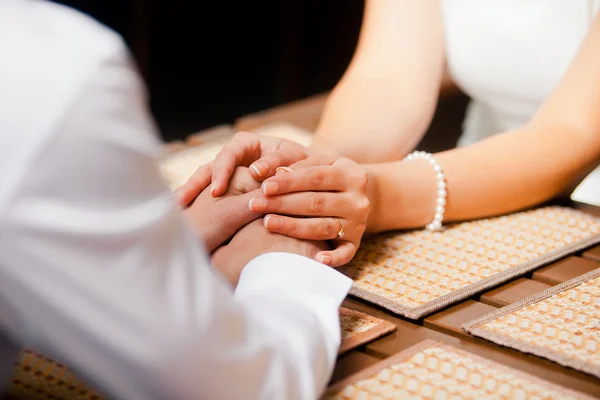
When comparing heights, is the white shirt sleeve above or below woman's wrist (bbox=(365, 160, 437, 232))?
above

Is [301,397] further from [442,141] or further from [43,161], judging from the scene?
[442,141]

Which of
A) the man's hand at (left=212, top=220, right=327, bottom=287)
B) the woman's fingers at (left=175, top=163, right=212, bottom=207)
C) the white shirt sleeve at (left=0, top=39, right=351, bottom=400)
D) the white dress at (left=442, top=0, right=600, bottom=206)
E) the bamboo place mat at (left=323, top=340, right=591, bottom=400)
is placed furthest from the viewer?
the white dress at (left=442, top=0, right=600, bottom=206)

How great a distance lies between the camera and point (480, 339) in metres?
0.79

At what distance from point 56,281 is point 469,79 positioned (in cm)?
115

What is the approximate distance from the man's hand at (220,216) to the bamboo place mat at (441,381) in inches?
9.9

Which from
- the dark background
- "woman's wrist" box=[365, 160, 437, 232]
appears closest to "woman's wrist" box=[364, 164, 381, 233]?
"woman's wrist" box=[365, 160, 437, 232]

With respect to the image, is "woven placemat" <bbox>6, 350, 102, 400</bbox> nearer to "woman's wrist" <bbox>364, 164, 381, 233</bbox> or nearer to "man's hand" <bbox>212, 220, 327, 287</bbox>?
"man's hand" <bbox>212, 220, 327, 287</bbox>

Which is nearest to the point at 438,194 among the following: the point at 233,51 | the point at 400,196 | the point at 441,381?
the point at 400,196

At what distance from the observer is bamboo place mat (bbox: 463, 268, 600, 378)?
0.75m

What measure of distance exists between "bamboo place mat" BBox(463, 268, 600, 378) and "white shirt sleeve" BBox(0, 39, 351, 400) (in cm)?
29

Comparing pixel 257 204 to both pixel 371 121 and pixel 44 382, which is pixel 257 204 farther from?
pixel 371 121

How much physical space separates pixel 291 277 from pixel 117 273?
0.26 metres

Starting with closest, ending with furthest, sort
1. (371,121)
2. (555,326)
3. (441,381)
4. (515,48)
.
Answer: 1. (441,381)
2. (555,326)
3. (371,121)
4. (515,48)

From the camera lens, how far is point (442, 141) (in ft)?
5.99
